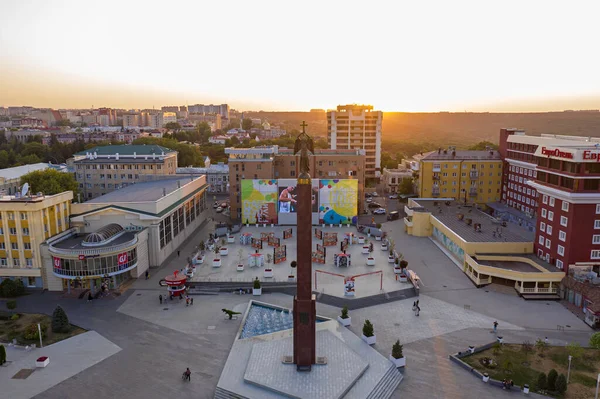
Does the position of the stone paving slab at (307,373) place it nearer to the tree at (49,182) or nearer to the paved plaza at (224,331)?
the paved plaza at (224,331)

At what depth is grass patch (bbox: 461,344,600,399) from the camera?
25.8 metres

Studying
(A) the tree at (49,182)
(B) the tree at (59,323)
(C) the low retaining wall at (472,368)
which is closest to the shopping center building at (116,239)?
(B) the tree at (59,323)

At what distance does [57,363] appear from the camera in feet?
94.0

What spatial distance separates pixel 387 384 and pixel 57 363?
816 inches

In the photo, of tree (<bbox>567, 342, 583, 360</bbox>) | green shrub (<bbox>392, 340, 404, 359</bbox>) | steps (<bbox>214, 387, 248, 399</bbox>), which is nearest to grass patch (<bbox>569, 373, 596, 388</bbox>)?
tree (<bbox>567, 342, 583, 360</bbox>)

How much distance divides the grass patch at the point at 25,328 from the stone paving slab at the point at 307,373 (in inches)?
572

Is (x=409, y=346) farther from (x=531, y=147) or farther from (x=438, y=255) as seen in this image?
(x=531, y=147)

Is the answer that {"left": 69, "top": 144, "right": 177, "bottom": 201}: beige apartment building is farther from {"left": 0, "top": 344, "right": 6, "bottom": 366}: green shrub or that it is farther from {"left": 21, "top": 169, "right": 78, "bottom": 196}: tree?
{"left": 0, "top": 344, "right": 6, "bottom": 366}: green shrub

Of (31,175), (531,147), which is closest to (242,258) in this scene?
(31,175)

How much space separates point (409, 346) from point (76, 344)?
23015 millimetres

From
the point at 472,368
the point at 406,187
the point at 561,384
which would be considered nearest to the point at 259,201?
the point at 406,187

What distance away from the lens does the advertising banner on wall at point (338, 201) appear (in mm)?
64375

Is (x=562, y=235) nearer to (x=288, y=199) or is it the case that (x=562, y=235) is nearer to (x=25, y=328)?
(x=288, y=199)

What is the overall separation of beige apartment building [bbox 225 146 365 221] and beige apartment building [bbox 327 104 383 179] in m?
36.9
